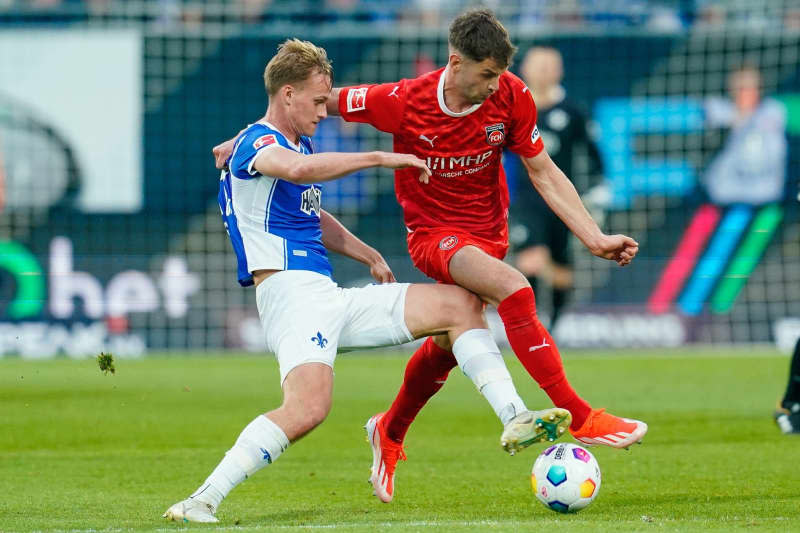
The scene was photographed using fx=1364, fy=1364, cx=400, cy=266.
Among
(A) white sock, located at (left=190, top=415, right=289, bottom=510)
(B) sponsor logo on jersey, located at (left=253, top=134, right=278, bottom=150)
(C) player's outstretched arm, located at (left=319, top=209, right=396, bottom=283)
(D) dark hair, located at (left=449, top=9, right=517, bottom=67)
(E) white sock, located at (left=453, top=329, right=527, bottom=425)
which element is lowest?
(A) white sock, located at (left=190, top=415, right=289, bottom=510)

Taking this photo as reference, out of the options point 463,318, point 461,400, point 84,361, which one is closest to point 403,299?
point 463,318

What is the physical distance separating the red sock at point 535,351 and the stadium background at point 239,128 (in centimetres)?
1127

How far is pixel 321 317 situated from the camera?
591 centimetres

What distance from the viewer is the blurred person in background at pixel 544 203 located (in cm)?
1680

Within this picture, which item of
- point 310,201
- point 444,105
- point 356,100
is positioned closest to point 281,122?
point 310,201

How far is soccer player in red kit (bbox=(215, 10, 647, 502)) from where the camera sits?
620cm

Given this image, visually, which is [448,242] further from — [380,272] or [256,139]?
[256,139]

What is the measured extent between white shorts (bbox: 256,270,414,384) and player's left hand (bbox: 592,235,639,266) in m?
0.97

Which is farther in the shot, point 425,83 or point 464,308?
point 425,83

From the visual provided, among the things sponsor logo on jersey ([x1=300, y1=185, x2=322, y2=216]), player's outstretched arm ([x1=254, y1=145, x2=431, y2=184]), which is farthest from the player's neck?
player's outstretched arm ([x1=254, y1=145, x2=431, y2=184])

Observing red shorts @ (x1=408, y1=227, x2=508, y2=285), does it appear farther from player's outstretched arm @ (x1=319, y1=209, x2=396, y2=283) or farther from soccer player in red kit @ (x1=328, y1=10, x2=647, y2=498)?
player's outstretched arm @ (x1=319, y1=209, x2=396, y2=283)

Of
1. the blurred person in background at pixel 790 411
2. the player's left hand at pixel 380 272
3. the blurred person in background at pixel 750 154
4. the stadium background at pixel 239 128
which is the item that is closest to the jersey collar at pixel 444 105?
the player's left hand at pixel 380 272

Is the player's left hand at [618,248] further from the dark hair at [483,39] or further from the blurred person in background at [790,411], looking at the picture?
the blurred person in background at [790,411]

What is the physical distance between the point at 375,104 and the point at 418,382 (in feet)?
4.55
